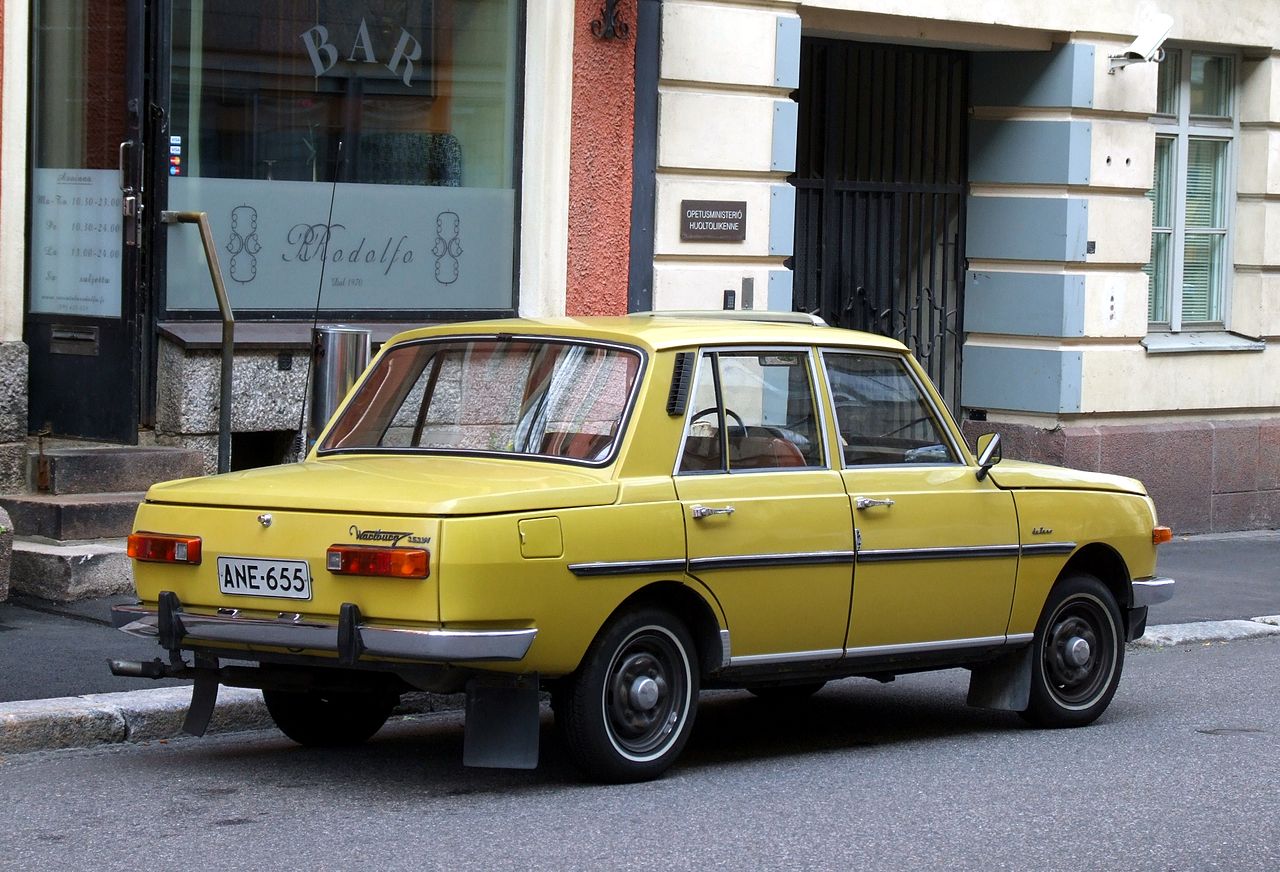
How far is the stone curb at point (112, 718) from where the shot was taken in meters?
7.23

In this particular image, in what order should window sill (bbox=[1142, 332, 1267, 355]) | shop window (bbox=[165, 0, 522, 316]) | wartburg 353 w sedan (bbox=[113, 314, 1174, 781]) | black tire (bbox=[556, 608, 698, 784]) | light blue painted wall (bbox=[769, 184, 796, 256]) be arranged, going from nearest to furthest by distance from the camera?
wartburg 353 w sedan (bbox=[113, 314, 1174, 781])
black tire (bbox=[556, 608, 698, 784])
shop window (bbox=[165, 0, 522, 316])
light blue painted wall (bbox=[769, 184, 796, 256])
window sill (bbox=[1142, 332, 1267, 355])

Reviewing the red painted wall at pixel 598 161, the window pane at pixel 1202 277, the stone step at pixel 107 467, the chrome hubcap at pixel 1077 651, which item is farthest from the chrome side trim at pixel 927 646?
the window pane at pixel 1202 277

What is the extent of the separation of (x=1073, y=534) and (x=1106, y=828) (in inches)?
80.4

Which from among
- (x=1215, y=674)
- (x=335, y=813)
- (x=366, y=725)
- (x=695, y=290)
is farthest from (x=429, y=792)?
(x=695, y=290)

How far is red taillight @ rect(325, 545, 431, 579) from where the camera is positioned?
19.9 ft

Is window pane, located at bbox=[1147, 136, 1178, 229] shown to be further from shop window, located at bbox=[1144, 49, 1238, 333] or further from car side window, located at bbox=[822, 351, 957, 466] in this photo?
car side window, located at bbox=[822, 351, 957, 466]

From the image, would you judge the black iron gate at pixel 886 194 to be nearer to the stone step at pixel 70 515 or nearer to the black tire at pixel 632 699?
the stone step at pixel 70 515

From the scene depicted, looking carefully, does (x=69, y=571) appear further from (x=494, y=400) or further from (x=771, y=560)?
(x=771, y=560)

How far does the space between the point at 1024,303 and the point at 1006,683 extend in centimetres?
739

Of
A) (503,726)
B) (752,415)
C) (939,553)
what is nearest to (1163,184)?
(939,553)

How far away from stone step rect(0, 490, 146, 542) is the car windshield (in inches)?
127

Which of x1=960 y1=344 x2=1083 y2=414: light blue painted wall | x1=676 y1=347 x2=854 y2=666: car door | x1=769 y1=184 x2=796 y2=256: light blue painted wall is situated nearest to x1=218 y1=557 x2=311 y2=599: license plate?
x1=676 y1=347 x2=854 y2=666: car door

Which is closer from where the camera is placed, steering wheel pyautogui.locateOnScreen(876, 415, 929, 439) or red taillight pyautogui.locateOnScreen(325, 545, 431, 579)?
red taillight pyautogui.locateOnScreen(325, 545, 431, 579)

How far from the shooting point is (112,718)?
7473mm
